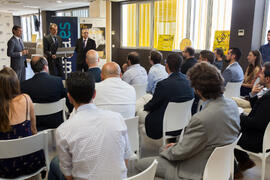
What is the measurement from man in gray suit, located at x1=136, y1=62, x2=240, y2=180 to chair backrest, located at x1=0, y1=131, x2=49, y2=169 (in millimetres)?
896

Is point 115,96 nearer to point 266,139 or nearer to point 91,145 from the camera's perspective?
point 91,145

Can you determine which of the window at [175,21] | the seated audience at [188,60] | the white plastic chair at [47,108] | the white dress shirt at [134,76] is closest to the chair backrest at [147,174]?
the white plastic chair at [47,108]

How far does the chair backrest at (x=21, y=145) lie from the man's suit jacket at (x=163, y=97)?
136cm

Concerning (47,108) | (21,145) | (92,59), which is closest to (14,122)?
(21,145)

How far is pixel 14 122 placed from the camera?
195 cm

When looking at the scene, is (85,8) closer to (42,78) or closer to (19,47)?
(19,47)

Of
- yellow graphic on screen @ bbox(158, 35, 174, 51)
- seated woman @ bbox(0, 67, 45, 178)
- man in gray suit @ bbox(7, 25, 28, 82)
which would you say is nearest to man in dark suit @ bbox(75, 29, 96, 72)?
man in gray suit @ bbox(7, 25, 28, 82)

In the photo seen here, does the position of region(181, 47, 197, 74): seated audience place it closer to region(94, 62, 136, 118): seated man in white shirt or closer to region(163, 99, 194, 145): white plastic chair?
region(163, 99, 194, 145): white plastic chair

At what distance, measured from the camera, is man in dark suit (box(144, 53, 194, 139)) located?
9.07 feet

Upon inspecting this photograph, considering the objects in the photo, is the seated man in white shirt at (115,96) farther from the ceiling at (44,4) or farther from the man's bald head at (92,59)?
the ceiling at (44,4)

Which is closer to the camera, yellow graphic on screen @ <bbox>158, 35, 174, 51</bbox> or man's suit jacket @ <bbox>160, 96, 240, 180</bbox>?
man's suit jacket @ <bbox>160, 96, 240, 180</bbox>

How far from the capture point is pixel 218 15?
7.22m

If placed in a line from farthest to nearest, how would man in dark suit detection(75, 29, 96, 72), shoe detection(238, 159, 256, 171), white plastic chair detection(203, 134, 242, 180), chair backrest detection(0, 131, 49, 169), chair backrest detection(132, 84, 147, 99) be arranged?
man in dark suit detection(75, 29, 96, 72) → chair backrest detection(132, 84, 147, 99) → shoe detection(238, 159, 256, 171) → chair backrest detection(0, 131, 49, 169) → white plastic chair detection(203, 134, 242, 180)

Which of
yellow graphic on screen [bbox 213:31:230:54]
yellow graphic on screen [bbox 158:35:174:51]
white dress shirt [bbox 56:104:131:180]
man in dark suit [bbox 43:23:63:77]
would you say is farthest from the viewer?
yellow graphic on screen [bbox 158:35:174:51]
